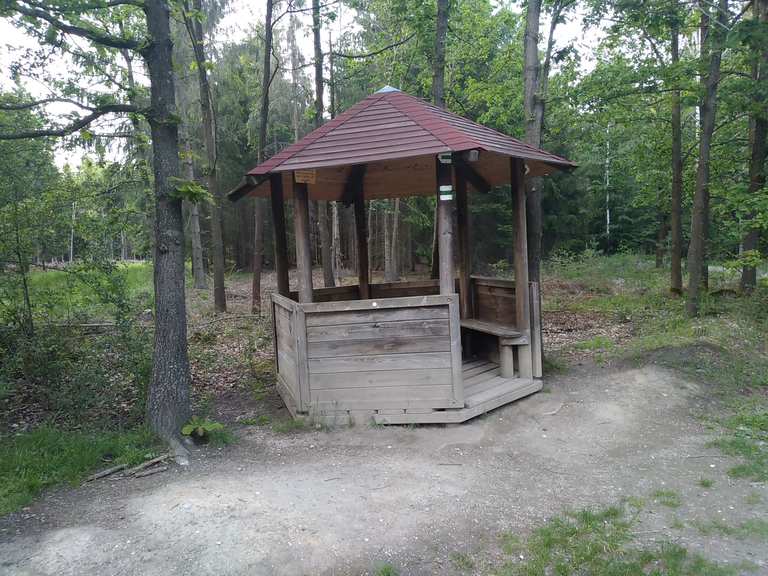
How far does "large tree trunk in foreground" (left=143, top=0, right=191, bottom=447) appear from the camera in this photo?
18.1 ft

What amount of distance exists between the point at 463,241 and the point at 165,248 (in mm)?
4450

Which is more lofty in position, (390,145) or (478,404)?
(390,145)

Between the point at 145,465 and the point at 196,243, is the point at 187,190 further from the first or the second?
the point at 196,243

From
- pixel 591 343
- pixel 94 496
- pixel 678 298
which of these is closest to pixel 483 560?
pixel 94 496

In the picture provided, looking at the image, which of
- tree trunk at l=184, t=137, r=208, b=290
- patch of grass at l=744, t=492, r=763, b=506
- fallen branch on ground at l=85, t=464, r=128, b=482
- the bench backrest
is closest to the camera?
patch of grass at l=744, t=492, r=763, b=506

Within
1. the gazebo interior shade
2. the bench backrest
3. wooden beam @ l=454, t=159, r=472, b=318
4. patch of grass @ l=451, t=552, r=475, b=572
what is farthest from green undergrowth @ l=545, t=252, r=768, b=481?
the gazebo interior shade

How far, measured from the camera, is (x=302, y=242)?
5945 mm

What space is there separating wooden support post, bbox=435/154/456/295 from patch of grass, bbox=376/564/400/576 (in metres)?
3.09

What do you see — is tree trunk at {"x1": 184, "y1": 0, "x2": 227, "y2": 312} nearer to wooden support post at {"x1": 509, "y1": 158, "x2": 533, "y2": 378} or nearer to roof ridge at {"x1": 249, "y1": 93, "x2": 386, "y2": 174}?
roof ridge at {"x1": 249, "y1": 93, "x2": 386, "y2": 174}

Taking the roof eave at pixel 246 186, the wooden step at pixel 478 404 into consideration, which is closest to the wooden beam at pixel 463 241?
the wooden step at pixel 478 404

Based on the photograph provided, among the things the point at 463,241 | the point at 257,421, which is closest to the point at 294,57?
the point at 463,241

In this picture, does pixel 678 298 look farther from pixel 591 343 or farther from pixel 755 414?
pixel 755 414

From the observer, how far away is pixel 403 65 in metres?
14.4

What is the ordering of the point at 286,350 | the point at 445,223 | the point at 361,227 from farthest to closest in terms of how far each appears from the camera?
1. the point at 361,227
2. the point at 286,350
3. the point at 445,223
